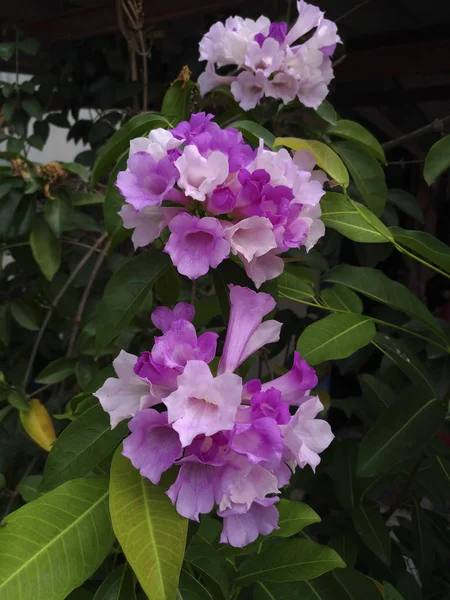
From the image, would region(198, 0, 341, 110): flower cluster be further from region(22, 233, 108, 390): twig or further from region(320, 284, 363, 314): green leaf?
region(22, 233, 108, 390): twig

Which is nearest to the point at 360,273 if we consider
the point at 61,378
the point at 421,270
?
the point at 61,378

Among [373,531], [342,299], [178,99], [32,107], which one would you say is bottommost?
[373,531]

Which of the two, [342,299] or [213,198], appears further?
[342,299]

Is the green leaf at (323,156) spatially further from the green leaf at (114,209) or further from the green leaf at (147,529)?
the green leaf at (147,529)

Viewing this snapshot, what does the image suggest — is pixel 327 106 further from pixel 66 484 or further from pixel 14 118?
pixel 14 118

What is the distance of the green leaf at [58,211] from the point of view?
3.89 ft

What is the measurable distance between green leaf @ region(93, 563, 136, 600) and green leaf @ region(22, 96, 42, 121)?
1.40 metres

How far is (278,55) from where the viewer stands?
0.92 metres

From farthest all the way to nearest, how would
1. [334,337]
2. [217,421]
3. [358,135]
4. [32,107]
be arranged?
[32,107], [358,135], [334,337], [217,421]

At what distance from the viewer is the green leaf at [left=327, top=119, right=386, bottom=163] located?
96 cm

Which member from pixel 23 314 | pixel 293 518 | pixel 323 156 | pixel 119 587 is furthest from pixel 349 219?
pixel 23 314

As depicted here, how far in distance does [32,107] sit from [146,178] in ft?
4.24

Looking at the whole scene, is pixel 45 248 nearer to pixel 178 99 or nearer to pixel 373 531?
pixel 178 99

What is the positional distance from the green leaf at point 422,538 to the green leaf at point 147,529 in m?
0.63
